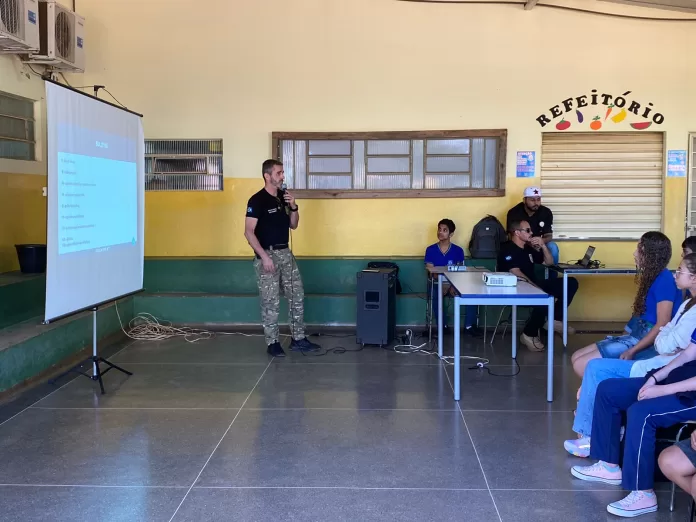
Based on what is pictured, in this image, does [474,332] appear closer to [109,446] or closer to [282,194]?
[282,194]

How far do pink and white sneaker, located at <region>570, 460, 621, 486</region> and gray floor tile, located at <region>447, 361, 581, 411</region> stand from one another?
1.12m

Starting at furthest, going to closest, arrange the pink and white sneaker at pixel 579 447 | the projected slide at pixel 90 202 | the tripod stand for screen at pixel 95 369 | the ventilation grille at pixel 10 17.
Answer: the ventilation grille at pixel 10 17
the tripod stand for screen at pixel 95 369
the projected slide at pixel 90 202
the pink and white sneaker at pixel 579 447

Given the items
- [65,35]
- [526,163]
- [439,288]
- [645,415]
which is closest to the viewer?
[645,415]

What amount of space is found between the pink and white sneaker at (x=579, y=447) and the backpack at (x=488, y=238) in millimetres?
3734

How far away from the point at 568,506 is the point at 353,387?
2.24m

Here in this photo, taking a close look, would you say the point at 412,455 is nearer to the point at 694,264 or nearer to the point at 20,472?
the point at 694,264

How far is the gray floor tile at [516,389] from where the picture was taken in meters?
4.59

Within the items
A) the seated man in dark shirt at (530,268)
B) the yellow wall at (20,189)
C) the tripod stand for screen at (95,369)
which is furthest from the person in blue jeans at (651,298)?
the yellow wall at (20,189)

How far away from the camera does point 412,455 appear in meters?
3.70

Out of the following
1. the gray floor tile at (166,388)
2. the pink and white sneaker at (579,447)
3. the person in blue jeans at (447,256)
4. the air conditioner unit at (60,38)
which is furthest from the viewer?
the person in blue jeans at (447,256)

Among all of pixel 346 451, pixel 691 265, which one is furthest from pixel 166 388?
pixel 691 265

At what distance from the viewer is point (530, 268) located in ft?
21.2

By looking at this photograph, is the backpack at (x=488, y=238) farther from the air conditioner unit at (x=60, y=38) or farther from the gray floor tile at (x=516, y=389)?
the air conditioner unit at (x=60, y=38)

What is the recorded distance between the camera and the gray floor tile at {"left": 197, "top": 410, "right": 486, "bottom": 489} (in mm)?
3377
